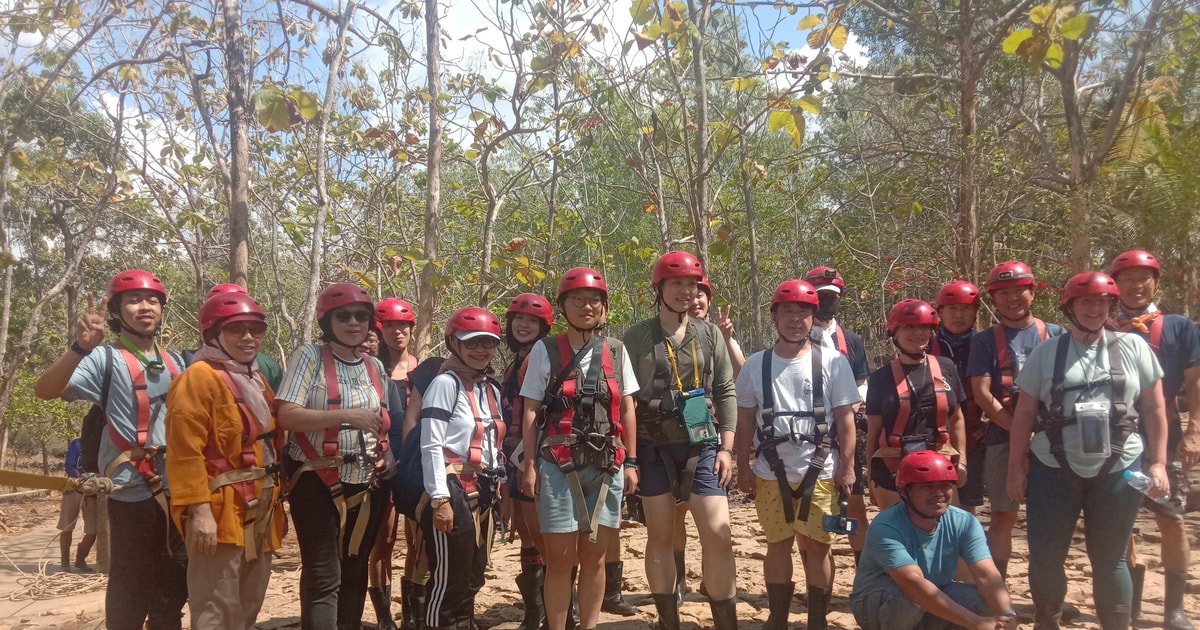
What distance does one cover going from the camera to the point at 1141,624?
4.95 metres

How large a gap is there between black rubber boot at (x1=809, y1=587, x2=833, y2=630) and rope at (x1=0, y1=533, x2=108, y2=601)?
5.92m

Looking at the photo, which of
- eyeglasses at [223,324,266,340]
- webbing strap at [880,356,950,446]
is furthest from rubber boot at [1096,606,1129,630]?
eyeglasses at [223,324,266,340]

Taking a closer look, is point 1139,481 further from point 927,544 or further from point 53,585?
point 53,585

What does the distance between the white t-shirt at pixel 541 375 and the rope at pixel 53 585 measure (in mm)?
4907

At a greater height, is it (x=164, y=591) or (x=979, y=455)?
(x=979, y=455)

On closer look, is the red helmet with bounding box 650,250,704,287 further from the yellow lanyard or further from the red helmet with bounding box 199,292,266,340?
the red helmet with bounding box 199,292,266,340

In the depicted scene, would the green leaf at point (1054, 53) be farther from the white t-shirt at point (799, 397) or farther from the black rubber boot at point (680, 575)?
the black rubber boot at point (680, 575)

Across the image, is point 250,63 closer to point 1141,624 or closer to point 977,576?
point 977,576

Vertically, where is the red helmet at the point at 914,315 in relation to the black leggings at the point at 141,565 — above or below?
above

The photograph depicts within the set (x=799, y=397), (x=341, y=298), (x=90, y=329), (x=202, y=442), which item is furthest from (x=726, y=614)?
(x=90, y=329)

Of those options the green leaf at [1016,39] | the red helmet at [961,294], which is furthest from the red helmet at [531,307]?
the green leaf at [1016,39]

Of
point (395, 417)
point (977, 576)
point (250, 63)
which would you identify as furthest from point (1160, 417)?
point (250, 63)

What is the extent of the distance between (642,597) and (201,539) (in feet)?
11.0

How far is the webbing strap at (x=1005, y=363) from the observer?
15.8 feet
